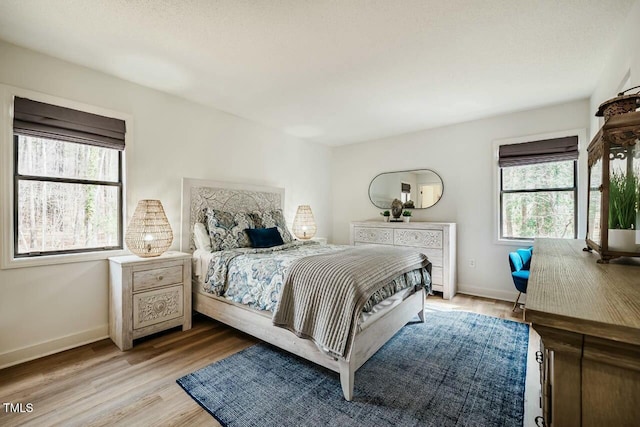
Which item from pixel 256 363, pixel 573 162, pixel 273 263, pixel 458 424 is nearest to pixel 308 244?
pixel 273 263

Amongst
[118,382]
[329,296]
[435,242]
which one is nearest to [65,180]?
[118,382]

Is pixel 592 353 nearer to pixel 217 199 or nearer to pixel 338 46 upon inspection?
pixel 338 46

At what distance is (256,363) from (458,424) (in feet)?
4.74

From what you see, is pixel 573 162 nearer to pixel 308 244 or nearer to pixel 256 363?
pixel 308 244

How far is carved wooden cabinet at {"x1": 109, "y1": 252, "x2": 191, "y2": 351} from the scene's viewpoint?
248cm

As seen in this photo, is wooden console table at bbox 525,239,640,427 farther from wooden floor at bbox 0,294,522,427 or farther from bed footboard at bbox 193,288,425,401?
wooden floor at bbox 0,294,522,427

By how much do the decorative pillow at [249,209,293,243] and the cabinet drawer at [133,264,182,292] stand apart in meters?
1.08

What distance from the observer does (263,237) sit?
3322 millimetres

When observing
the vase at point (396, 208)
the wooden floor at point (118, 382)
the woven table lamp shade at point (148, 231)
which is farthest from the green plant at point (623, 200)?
the vase at point (396, 208)

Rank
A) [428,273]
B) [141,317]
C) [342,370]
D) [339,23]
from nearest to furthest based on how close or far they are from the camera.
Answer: [342,370] < [339,23] < [141,317] < [428,273]

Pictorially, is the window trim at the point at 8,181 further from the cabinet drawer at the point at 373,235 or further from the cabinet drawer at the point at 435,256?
the cabinet drawer at the point at 435,256

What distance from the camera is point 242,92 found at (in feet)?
10.3

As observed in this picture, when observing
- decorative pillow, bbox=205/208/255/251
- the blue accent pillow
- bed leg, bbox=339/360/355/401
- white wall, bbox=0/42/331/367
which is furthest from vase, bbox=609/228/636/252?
white wall, bbox=0/42/331/367

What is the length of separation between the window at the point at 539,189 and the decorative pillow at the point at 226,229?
345 centimetres
